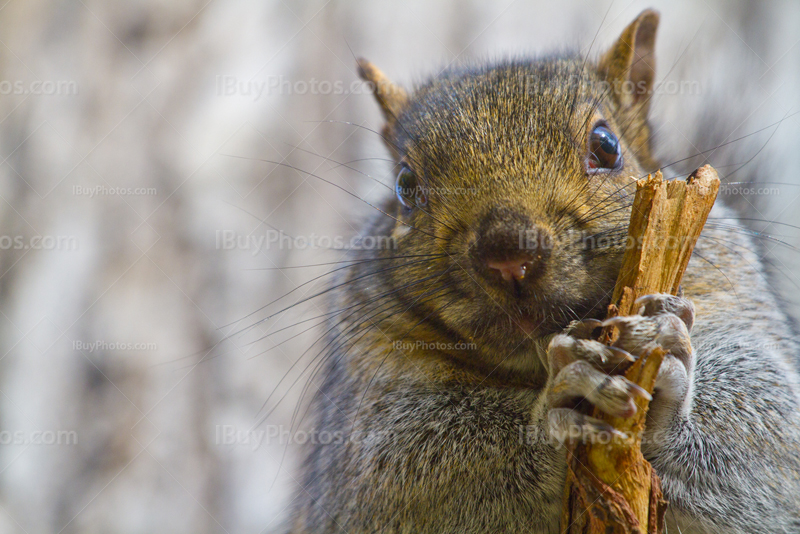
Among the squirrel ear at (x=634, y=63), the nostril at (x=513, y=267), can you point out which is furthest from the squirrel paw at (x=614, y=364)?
the squirrel ear at (x=634, y=63)

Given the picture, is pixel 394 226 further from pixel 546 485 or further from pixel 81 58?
pixel 81 58

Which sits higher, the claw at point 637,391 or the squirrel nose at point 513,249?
the squirrel nose at point 513,249

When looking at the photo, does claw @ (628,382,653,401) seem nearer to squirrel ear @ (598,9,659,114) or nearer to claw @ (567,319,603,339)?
claw @ (567,319,603,339)

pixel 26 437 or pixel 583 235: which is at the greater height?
pixel 583 235

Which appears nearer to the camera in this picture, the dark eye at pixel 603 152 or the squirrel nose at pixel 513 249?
the squirrel nose at pixel 513 249

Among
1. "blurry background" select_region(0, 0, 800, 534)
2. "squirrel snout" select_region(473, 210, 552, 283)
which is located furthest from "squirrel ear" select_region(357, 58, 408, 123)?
"squirrel snout" select_region(473, 210, 552, 283)

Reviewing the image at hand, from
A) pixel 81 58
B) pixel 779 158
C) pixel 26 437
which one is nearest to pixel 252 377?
Answer: pixel 26 437

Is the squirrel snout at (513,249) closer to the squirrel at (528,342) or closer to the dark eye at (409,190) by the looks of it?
the squirrel at (528,342)
